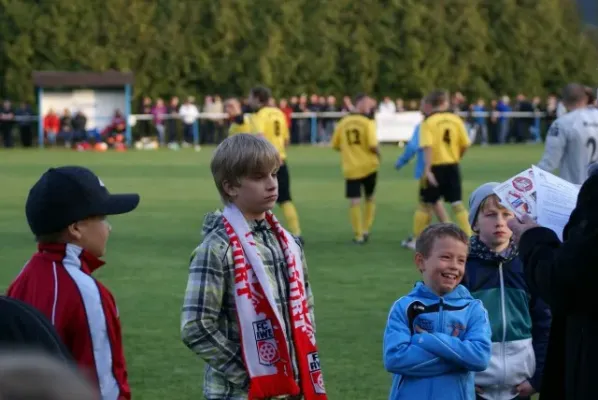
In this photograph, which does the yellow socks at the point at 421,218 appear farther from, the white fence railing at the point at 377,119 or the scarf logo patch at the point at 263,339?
the white fence railing at the point at 377,119

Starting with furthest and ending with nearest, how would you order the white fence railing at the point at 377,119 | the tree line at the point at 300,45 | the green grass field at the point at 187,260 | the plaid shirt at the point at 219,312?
the tree line at the point at 300,45, the white fence railing at the point at 377,119, the green grass field at the point at 187,260, the plaid shirt at the point at 219,312

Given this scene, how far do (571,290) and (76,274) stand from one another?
5.05 feet

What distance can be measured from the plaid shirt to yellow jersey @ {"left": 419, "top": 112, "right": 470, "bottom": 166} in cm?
1115

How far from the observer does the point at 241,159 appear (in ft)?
15.3

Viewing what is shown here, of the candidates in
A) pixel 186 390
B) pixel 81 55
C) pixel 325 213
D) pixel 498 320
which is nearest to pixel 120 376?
pixel 498 320

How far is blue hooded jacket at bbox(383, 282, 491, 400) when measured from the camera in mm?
4906

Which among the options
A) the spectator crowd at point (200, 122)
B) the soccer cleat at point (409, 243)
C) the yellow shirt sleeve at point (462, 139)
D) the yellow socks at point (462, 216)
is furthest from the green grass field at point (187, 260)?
the spectator crowd at point (200, 122)

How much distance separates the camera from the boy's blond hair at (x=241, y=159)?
4652 mm

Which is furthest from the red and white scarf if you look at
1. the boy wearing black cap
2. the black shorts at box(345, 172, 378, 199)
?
the black shorts at box(345, 172, 378, 199)

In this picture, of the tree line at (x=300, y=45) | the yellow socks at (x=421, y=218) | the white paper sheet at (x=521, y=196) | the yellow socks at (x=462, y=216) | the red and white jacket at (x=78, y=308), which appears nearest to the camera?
the red and white jacket at (x=78, y=308)

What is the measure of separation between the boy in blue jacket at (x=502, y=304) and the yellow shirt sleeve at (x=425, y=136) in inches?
398

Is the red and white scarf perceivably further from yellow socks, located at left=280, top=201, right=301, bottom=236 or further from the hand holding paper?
yellow socks, located at left=280, top=201, right=301, bottom=236

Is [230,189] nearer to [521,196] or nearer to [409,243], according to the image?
[521,196]

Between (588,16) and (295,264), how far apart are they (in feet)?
7.26
